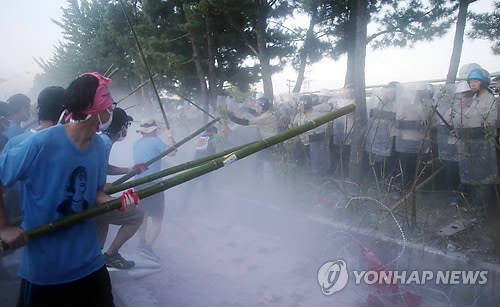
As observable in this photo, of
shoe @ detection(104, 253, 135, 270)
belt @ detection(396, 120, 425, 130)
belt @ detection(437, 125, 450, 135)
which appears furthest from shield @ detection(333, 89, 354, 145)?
shoe @ detection(104, 253, 135, 270)

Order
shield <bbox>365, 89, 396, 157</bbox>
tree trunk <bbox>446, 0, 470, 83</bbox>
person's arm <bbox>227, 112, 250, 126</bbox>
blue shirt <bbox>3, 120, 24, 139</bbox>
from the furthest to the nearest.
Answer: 1. tree trunk <bbox>446, 0, 470, 83</bbox>
2. person's arm <bbox>227, 112, 250, 126</bbox>
3. shield <bbox>365, 89, 396, 157</bbox>
4. blue shirt <bbox>3, 120, 24, 139</bbox>

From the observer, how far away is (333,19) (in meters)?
13.5

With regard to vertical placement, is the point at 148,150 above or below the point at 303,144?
above

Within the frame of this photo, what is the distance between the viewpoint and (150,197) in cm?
519

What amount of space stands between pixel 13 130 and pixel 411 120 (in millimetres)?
6817

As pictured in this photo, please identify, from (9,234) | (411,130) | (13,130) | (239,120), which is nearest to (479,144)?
(411,130)

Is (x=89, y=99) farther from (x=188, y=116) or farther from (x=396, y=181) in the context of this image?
(x=188, y=116)

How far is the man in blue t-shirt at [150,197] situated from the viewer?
204 inches

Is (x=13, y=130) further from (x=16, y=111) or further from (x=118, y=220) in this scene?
(x=118, y=220)

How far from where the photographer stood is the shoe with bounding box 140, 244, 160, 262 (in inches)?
197

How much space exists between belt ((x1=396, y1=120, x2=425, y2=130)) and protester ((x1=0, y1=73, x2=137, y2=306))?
17.6ft

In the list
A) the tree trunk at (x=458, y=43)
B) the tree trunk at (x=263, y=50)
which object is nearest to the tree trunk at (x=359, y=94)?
the tree trunk at (x=263, y=50)

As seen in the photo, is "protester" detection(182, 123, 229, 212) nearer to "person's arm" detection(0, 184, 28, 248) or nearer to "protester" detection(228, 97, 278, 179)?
"protester" detection(228, 97, 278, 179)

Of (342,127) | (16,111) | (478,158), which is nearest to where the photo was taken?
(478,158)
